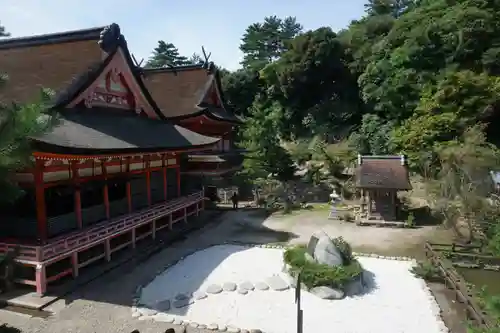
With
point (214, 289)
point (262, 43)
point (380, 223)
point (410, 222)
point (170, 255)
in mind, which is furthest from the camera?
point (262, 43)

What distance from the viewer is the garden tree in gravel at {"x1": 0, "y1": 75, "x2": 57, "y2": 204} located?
306 centimetres

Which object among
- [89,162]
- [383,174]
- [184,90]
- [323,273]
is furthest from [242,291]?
[184,90]

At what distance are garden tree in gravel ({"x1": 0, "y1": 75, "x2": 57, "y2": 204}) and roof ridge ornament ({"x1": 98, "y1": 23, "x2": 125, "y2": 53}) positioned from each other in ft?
36.8

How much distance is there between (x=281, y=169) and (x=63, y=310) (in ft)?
56.6

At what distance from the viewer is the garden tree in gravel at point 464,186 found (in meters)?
14.1

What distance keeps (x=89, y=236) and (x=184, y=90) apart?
1501 centimetres

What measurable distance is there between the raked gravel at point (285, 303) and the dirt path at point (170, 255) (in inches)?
26.9

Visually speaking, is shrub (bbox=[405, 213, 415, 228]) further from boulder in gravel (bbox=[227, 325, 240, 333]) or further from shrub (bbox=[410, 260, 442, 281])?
boulder in gravel (bbox=[227, 325, 240, 333])

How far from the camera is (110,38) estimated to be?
13695mm

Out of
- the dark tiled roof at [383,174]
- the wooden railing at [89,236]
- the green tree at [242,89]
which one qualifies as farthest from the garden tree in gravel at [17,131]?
the green tree at [242,89]

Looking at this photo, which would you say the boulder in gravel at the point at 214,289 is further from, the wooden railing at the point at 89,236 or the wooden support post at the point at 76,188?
the wooden support post at the point at 76,188

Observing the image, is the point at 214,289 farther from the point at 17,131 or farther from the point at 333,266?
the point at 17,131

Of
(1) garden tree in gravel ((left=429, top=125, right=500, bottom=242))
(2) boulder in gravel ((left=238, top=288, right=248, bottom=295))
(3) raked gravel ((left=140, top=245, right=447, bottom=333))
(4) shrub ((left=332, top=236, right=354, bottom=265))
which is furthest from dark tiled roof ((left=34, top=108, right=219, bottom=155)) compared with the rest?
(1) garden tree in gravel ((left=429, top=125, right=500, bottom=242))

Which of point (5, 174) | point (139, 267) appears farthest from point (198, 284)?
point (5, 174)
